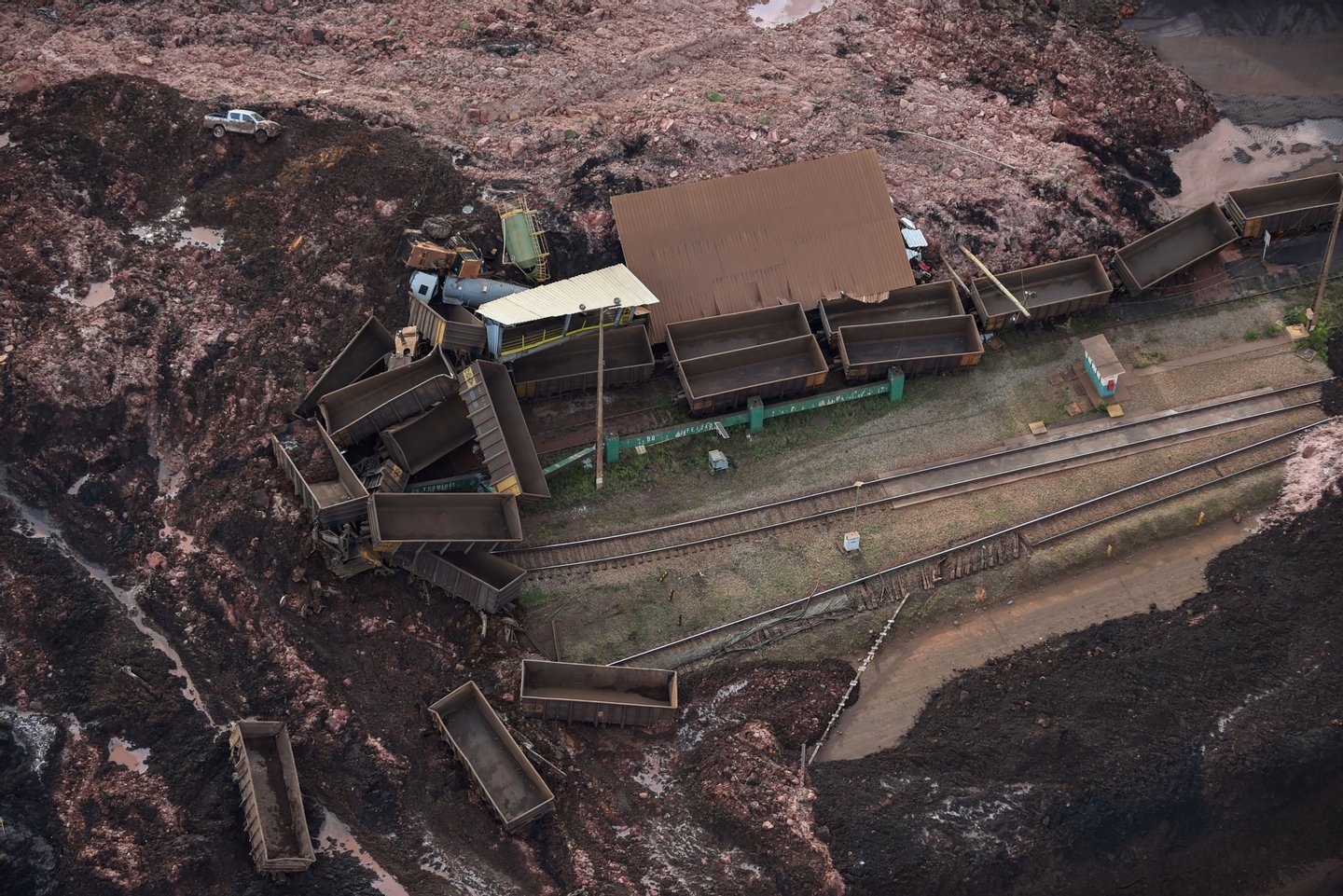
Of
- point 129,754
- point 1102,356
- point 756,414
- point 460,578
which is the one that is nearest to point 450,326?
point 460,578

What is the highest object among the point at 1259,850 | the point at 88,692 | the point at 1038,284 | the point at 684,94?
the point at 684,94

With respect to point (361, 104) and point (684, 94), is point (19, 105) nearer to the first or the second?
point (361, 104)

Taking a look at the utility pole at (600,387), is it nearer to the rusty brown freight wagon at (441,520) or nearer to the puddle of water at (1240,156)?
the rusty brown freight wagon at (441,520)

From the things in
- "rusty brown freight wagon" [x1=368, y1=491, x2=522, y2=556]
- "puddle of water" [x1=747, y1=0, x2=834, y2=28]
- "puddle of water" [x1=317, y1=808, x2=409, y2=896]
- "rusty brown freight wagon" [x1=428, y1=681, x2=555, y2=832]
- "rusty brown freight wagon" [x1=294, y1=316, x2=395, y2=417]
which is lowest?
"puddle of water" [x1=317, y1=808, x2=409, y2=896]

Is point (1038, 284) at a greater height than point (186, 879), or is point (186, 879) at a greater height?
point (1038, 284)

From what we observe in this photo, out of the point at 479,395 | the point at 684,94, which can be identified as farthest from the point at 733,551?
the point at 684,94

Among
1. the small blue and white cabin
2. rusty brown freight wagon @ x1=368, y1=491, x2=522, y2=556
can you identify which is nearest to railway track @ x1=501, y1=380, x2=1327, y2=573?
the small blue and white cabin

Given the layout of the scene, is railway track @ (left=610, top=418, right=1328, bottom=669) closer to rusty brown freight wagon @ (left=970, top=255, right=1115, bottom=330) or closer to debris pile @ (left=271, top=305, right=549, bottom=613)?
debris pile @ (left=271, top=305, right=549, bottom=613)
